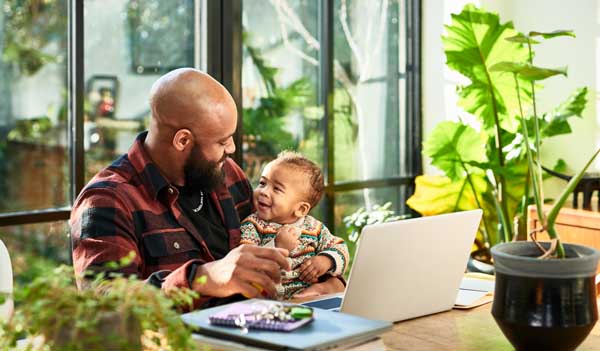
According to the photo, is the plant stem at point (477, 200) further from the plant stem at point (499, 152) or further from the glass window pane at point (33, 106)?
the glass window pane at point (33, 106)

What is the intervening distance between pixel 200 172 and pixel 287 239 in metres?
0.31

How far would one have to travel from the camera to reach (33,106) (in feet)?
10.7

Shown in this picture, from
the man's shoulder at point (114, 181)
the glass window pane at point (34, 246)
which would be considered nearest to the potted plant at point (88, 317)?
the man's shoulder at point (114, 181)

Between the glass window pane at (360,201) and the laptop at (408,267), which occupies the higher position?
the laptop at (408,267)

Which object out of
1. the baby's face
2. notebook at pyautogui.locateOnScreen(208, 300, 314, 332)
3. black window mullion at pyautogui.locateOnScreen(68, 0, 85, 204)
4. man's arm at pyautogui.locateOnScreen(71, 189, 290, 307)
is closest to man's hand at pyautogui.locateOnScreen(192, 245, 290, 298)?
man's arm at pyautogui.locateOnScreen(71, 189, 290, 307)

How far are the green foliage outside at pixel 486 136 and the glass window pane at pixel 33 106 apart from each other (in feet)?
6.03

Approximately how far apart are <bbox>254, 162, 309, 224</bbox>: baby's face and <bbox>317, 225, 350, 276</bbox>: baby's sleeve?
0.11 metres

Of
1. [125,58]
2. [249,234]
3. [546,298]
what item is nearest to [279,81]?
[125,58]

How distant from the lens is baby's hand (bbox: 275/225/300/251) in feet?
7.91

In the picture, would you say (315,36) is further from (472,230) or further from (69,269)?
(69,269)

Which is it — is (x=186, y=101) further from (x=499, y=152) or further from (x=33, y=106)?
(x=499, y=152)

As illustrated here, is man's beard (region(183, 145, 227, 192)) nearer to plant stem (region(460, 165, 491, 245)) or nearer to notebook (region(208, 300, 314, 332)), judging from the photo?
notebook (region(208, 300, 314, 332))

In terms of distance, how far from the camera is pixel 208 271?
6.68 ft

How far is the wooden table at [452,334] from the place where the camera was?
1.73m
